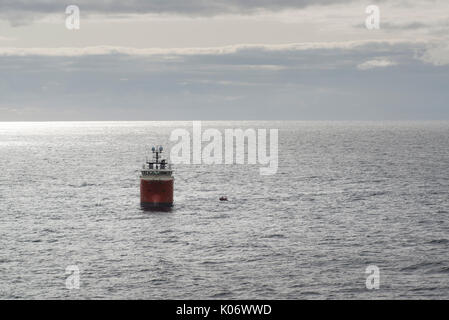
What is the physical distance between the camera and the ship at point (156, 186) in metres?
88.3

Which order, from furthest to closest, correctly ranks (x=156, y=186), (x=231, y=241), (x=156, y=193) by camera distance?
(x=156, y=193)
(x=156, y=186)
(x=231, y=241)

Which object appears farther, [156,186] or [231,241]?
[156,186]

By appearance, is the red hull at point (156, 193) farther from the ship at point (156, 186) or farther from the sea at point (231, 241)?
the sea at point (231, 241)

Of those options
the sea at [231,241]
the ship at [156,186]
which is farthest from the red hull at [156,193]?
the sea at [231,241]

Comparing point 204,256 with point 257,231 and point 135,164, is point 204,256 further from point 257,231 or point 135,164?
point 135,164

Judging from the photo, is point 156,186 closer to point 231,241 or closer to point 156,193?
point 156,193

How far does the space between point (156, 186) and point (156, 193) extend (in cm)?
120

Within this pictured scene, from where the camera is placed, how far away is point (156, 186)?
89812mm

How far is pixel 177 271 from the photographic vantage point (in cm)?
5734

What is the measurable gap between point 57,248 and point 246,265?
23.1 metres

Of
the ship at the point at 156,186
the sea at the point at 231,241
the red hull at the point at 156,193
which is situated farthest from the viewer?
the red hull at the point at 156,193

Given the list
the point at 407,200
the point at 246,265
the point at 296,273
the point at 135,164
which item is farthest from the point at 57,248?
the point at 135,164

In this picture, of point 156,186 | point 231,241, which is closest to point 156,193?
point 156,186
